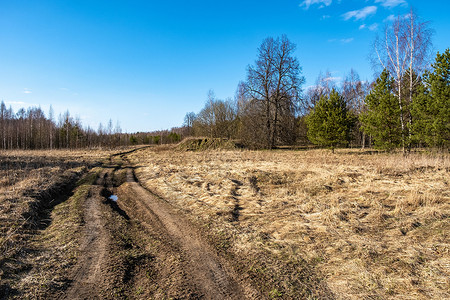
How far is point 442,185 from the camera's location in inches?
332

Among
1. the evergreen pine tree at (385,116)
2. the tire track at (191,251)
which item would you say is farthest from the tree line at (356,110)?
the tire track at (191,251)

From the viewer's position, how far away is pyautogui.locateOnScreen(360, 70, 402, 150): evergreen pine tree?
697 inches

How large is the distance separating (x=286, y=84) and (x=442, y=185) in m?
24.0

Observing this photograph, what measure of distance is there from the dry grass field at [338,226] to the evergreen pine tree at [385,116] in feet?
23.3

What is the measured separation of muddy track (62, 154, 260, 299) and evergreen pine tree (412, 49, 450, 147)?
647 inches

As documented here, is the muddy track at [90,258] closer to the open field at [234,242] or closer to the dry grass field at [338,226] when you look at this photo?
the open field at [234,242]

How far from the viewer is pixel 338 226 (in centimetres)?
580

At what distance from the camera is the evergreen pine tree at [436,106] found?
46.6 feet

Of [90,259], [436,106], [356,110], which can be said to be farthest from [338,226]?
[356,110]

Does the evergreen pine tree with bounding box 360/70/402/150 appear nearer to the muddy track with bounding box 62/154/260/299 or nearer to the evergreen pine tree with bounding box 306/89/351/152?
the evergreen pine tree with bounding box 306/89/351/152

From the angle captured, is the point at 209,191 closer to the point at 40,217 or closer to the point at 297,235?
the point at 297,235

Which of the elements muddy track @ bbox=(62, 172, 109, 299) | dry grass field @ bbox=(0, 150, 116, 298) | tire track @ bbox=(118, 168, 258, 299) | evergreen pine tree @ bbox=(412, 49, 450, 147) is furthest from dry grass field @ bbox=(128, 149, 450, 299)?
evergreen pine tree @ bbox=(412, 49, 450, 147)

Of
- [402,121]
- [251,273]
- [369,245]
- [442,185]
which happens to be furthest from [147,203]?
[402,121]

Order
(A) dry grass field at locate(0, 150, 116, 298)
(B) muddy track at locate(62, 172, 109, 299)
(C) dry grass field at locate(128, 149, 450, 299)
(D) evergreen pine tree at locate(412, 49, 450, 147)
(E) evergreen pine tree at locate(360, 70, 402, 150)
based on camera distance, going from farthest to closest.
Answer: (E) evergreen pine tree at locate(360, 70, 402, 150) < (D) evergreen pine tree at locate(412, 49, 450, 147) < (A) dry grass field at locate(0, 150, 116, 298) < (C) dry grass field at locate(128, 149, 450, 299) < (B) muddy track at locate(62, 172, 109, 299)
